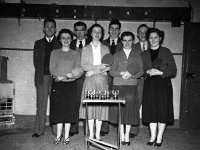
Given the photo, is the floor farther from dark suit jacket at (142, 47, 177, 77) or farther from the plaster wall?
dark suit jacket at (142, 47, 177, 77)

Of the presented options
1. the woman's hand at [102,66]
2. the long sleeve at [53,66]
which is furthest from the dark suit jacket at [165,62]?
the long sleeve at [53,66]

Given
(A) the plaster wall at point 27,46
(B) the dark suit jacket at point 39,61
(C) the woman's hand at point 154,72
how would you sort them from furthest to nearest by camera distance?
(A) the plaster wall at point 27,46
(B) the dark suit jacket at point 39,61
(C) the woman's hand at point 154,72

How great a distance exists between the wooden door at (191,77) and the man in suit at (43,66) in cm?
337

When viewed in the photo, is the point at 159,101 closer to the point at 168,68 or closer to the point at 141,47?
the point at 168,68

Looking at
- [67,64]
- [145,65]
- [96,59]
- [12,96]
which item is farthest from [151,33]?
[12,96]

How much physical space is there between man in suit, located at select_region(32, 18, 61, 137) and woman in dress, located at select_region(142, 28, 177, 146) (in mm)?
2015

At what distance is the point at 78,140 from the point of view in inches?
192

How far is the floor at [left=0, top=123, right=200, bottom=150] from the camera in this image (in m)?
4.42

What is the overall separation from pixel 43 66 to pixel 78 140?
1723mm

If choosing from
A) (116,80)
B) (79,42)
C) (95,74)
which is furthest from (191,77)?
(79,42)

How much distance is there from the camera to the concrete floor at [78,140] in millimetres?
4422

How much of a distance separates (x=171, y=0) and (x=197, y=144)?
153 inches

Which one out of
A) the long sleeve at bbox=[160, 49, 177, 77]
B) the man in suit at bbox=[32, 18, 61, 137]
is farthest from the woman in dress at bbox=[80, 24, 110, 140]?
the long sleeve at bbox=[160, 49, 177, 77]

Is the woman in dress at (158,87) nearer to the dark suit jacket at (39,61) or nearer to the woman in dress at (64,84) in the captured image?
the woman in dress at (64,84)
